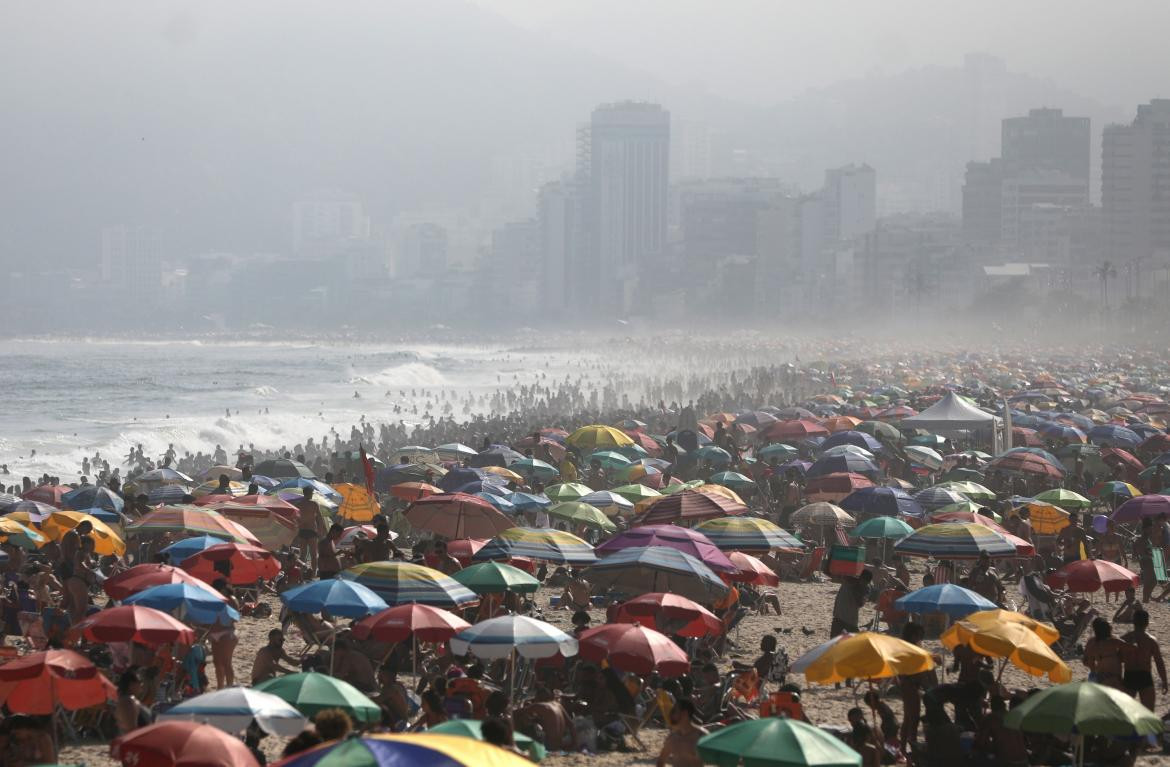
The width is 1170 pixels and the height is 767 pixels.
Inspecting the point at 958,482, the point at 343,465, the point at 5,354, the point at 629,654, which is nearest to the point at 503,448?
the point at 343,465

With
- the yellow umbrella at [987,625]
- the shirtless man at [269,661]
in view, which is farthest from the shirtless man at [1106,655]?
the shirtless man at [269,661]

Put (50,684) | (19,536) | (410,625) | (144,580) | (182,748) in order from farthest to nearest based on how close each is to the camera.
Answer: (19,536) → (144,580) → (410,625) → (50,684) → (182,748)

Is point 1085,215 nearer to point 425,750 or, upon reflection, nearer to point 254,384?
point 254,384

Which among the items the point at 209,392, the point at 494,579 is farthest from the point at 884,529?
the point at 209,392

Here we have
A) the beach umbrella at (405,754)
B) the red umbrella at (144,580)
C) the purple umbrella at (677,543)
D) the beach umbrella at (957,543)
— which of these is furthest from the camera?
the beach umbrella at (957,543)

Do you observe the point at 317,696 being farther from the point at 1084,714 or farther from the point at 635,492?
the point at 635,492

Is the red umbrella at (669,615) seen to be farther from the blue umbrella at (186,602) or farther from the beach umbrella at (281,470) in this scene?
the beach umbrella at (281,470)
